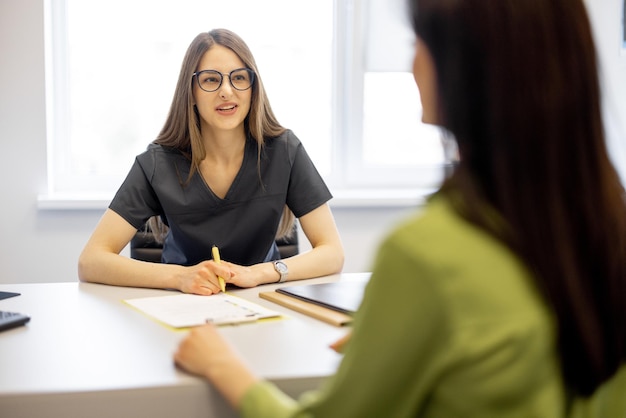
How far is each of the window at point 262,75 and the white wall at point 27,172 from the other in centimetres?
10

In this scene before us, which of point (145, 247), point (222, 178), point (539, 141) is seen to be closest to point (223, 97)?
point (222, 178)

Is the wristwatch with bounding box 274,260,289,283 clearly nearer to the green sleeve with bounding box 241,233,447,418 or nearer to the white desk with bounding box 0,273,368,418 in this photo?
the white desk with bounding box 0,273,368,418

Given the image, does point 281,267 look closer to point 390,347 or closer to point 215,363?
point 215,363

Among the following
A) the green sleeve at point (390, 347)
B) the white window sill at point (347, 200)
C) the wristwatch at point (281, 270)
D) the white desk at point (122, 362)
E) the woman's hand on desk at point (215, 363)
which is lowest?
the white window sill at point (347, 200)

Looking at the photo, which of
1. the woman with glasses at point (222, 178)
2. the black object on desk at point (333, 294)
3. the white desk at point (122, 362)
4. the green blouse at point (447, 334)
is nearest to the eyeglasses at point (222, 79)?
the woman with glasses at point (222, 178)

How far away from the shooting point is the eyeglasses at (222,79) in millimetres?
2018

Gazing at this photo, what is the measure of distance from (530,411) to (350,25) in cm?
267

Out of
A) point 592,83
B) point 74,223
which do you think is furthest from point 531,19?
point 74,223

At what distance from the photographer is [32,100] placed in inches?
110

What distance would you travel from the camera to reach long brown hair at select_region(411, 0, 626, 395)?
667mm

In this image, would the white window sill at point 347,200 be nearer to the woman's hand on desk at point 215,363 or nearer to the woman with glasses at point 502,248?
the woman's hand on desk at point 215,363

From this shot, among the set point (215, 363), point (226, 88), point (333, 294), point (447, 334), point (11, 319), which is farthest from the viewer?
point (226, 88)

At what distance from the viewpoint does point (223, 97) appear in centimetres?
200

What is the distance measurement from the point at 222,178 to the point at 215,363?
1149 mm
